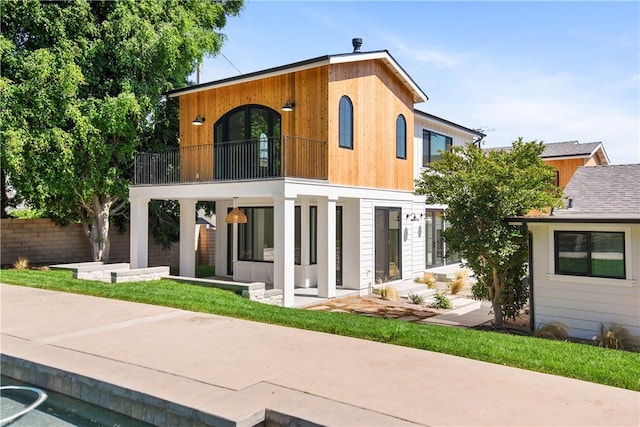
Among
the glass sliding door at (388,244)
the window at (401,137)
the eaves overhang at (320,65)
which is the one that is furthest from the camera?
the window at (401,137)

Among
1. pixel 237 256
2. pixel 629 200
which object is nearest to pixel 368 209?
pixel 237 256

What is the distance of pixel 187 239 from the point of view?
15508mm

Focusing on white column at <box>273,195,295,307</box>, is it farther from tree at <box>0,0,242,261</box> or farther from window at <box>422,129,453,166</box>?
window at <box>422,129,453,166</box>

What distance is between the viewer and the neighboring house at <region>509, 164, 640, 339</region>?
8242mm

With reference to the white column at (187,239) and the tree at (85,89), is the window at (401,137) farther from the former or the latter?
the tree at (85,89)

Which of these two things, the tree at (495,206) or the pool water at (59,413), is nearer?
the pool water at (59,413)

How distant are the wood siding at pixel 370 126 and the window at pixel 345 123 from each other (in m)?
0.13

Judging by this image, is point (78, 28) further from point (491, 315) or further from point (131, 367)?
point (491, 315)

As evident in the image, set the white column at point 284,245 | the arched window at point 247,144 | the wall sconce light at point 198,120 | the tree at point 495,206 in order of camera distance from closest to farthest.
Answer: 1. the tree at point 495,206
2. the white column at point 284,245
3. the arched window at point 247,144
4. the wall sconce light at point 198,120

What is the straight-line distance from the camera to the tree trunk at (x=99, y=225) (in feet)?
54.5

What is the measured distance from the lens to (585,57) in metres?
Result: 12.4

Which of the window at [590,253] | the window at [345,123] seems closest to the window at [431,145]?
the window at [345,123]

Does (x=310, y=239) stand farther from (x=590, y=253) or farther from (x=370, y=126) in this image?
(x=590, y=253)

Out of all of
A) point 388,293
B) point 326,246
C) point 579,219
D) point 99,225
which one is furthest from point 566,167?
point 99,225
